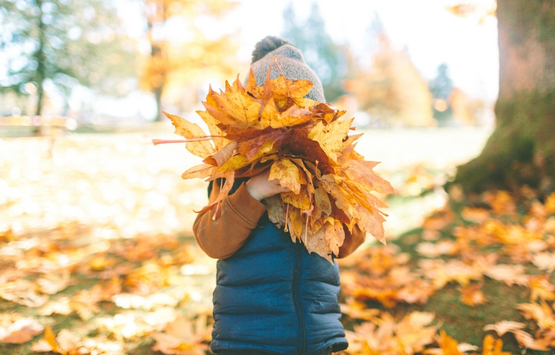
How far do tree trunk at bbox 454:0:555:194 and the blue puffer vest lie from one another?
3.12m

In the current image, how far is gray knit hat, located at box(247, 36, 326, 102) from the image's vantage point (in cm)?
144

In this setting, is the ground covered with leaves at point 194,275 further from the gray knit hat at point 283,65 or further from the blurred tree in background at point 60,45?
the blurred tree in background at point 60,45

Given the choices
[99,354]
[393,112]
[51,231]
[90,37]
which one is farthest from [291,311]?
[393,112]

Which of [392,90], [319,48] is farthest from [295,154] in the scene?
[319,48]

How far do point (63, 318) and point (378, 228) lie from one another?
6.14 ft

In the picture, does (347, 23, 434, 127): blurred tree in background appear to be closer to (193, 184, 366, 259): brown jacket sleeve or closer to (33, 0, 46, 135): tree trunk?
(33, 0, 46, 135): tree trunk

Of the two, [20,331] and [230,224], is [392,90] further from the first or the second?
[20,331]

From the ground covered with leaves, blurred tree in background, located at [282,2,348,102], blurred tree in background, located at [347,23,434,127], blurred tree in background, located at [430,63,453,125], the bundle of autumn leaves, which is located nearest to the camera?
the bundle of autumn leaves

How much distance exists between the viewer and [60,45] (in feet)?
45.5

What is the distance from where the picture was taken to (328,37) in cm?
4016

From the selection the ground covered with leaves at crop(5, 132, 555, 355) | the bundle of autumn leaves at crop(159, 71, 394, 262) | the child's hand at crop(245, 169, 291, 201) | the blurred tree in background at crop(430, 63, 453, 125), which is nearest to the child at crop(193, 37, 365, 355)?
the child's hand at crop(245, 169, 291, 201)

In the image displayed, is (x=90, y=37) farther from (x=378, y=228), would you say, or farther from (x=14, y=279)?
(x=378, y=228)

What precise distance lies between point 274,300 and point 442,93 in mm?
48451

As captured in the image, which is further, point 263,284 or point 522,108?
point 522,108
